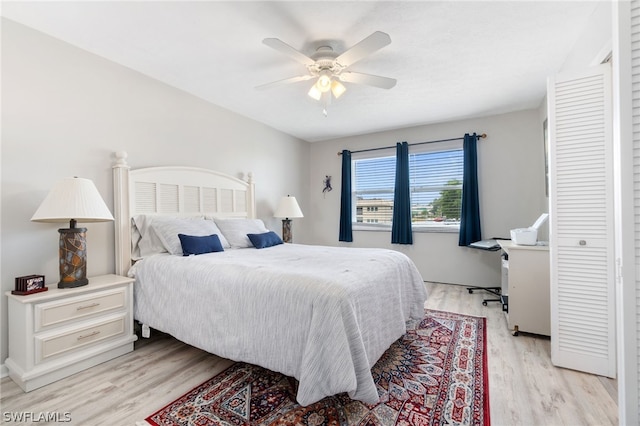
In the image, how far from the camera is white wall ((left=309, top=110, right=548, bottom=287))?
3.87 meters

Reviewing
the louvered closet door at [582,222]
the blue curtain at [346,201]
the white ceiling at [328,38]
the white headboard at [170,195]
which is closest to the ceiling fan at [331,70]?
the white ceiling at [328,38]

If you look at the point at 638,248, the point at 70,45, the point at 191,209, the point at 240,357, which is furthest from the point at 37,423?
the point at 638,248

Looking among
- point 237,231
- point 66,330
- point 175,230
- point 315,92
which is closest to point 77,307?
point 66,330

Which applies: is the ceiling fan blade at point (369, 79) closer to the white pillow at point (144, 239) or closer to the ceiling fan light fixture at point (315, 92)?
the ceiling fan light fixture at point (315, 92)

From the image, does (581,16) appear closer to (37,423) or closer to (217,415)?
(217,415)

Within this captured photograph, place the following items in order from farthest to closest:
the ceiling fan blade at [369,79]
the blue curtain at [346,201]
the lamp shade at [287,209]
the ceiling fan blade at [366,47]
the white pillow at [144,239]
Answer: the blue curtain at [346,201]
the lamp shade at [287,209]
the white pillow at [144,239]
the ceiling fan blade at [369,79]
the ceiling fan blade at [366,47]

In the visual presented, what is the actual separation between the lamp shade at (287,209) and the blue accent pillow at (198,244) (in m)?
1.63

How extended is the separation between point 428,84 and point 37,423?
391cm

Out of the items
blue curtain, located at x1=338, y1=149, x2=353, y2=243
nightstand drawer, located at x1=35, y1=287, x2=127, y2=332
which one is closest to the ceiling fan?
nightstand drawer, located at x1=35, y1=287, x2=127, y2=332

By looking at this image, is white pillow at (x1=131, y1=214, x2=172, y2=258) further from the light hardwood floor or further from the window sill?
the window sill

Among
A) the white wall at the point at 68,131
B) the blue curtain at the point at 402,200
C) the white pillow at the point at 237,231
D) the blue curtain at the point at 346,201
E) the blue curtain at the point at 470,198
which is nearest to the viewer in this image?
the white wall at the point at 68,131

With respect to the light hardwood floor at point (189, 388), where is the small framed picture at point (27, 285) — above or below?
above

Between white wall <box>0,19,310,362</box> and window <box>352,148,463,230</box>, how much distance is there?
2700 mm

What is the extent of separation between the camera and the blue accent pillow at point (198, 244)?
99.5 inches
